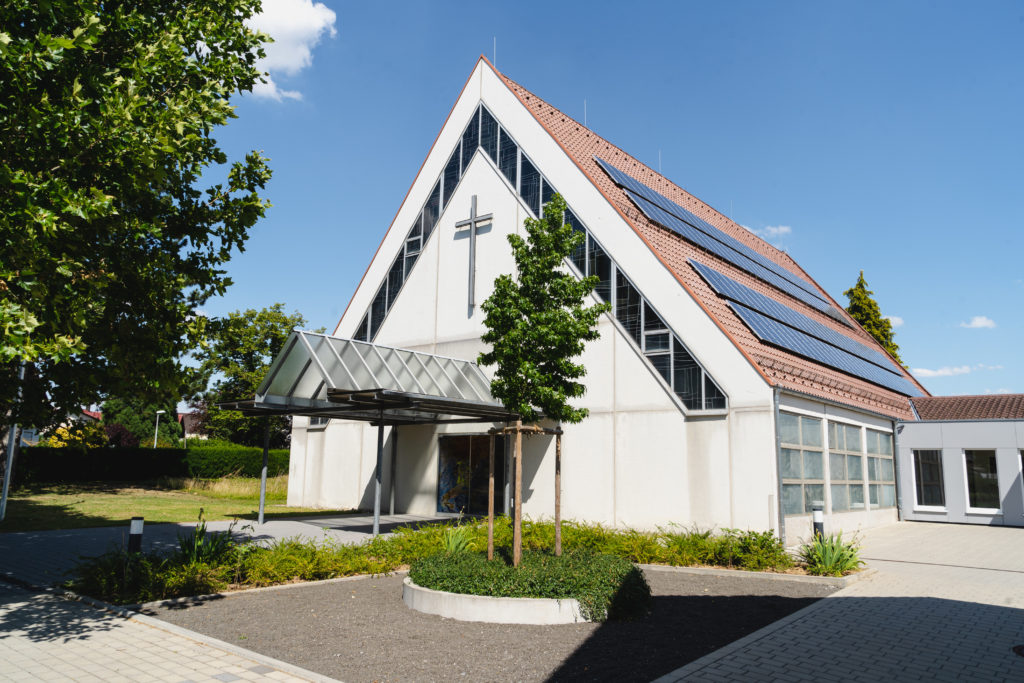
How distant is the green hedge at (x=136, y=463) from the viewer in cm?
3612

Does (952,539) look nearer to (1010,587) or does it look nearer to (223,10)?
(1010,587)

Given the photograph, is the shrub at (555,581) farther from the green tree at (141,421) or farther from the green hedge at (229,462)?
the green tree at (141,421)

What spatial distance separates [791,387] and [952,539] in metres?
8.55

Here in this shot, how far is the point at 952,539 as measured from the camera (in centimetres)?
2064

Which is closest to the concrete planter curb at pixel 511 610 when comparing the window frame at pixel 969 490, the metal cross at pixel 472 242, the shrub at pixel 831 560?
the shrub at pixel 831 560

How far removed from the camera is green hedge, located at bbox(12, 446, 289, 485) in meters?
36.1

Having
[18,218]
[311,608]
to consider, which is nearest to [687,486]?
[311,608]

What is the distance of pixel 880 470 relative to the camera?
81.4 ft

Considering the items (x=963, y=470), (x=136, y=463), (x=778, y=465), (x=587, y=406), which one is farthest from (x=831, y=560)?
(x=136, y=463)

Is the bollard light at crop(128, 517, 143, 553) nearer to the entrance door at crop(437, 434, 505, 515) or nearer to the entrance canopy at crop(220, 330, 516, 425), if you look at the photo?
the entrance canopy at crop(220, 330, 516, 425)

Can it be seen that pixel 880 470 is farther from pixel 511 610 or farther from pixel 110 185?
pixel 110 185

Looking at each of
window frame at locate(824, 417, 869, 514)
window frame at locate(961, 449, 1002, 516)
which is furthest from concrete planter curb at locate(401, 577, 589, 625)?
window frame at locate(961, 449, 1002, 516)

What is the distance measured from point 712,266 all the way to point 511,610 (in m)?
17.1

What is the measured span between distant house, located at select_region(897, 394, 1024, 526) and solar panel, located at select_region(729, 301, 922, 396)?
280 centimetres
